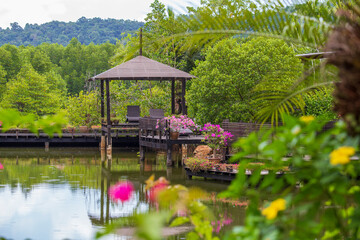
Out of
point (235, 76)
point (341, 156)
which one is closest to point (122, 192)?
point (341, 156)

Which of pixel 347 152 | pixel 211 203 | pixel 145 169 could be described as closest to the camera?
pixel 347 152

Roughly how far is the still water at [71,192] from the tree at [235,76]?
2871 millimetres

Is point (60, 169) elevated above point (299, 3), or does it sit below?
below

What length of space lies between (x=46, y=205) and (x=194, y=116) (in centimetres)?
1168

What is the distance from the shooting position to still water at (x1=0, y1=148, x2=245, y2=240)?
10.6 metres

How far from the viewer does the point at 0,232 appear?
995cm

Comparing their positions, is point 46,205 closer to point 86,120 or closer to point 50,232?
point 50,232

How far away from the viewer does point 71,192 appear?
48.1 feet

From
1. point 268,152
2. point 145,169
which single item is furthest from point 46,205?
point 268,152

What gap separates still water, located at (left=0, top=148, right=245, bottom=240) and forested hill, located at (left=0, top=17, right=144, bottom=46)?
3423 inches

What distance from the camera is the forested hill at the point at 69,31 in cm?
10838

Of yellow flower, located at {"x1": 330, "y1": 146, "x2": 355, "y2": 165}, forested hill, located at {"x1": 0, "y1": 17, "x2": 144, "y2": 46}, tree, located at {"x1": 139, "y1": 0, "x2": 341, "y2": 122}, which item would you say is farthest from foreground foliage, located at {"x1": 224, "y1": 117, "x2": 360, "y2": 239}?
forested hill, located at {"x1": 0, "y1": 17, "x2": 144, "y2": 46}

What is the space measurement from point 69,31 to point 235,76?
9684 cm

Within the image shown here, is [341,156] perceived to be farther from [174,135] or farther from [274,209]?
[174,135]
